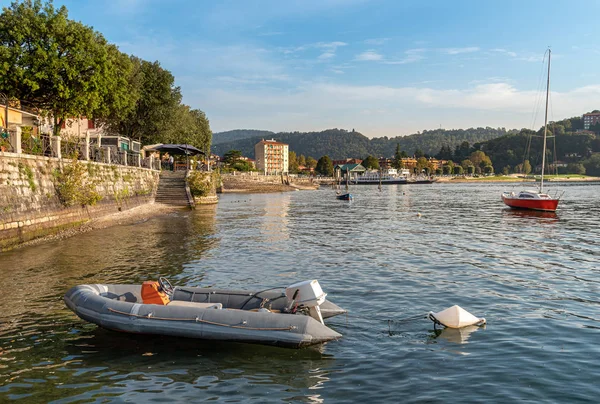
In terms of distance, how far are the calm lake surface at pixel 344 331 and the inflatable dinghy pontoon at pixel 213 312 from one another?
42cm

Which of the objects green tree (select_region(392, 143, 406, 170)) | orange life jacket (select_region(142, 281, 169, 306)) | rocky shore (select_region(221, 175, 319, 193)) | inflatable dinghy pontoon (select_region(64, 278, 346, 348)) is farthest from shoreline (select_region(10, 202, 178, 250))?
green tree (select_region(392, 143, 406, 170))

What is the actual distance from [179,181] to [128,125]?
10.3 meters

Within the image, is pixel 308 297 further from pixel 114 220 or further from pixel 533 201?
pixel 533 201

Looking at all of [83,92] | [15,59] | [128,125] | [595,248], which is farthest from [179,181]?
[595,248]

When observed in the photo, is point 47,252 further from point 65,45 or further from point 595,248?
point 595,248

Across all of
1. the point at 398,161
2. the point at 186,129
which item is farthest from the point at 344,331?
the point at 398,161

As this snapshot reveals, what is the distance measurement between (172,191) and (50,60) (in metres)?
17.0

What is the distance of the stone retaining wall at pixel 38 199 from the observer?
750 inches

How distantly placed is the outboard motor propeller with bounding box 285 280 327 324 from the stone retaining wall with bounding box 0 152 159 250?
14.0 meters

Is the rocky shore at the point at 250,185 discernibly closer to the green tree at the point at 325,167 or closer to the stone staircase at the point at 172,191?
the stone staircase at the point at 172,191

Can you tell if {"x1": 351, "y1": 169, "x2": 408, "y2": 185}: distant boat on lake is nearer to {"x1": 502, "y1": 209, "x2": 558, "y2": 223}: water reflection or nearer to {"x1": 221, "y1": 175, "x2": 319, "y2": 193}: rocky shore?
{"x1": 221, "y1": 175, "x2": 319, "y2": 193}: rocky shore

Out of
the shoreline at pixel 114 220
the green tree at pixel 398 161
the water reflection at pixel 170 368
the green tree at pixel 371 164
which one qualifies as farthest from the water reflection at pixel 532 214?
the green tree at pixel 371 164

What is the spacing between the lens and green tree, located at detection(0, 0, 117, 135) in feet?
92.0

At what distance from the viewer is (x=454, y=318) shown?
10195mm
